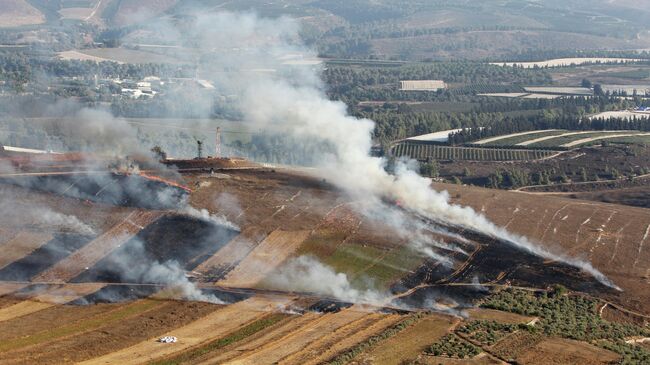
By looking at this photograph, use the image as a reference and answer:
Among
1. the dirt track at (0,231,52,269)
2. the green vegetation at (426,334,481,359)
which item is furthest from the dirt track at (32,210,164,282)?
the green vegetation at (426,334,481,359)

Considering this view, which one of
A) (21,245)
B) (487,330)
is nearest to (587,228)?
(487,330)

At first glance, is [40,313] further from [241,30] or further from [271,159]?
[241,30]

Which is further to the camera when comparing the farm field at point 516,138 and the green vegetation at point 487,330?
the farm field at point 516,138

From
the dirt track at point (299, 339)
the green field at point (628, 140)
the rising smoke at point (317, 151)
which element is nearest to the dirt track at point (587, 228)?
the rising smoke at point (317, 151)

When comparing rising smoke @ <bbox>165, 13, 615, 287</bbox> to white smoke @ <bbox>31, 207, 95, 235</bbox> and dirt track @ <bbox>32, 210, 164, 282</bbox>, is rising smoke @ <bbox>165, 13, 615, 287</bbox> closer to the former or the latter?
dirt track @ <bbox>32, 210, 164, 282</bbox>

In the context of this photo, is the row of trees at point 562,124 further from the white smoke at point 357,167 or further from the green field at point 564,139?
the white smoke at point 357,167

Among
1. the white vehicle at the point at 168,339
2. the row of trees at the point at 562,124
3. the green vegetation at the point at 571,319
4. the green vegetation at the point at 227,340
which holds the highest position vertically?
the white vehicle at the point at 168,339
